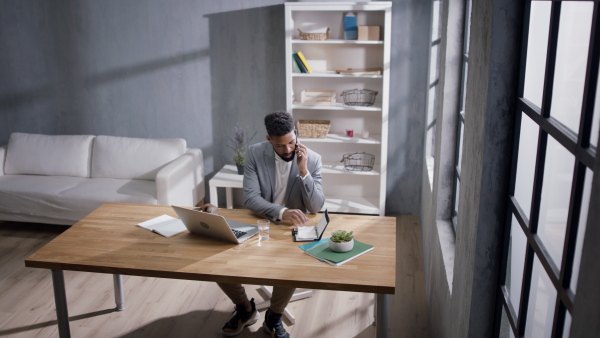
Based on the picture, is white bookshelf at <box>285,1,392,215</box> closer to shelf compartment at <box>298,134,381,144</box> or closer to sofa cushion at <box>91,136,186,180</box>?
shelf compartment at <box>298,134,381,144</box>

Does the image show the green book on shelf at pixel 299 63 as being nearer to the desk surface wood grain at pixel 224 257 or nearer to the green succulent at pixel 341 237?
the desk surface wood grain at pixel 224 257

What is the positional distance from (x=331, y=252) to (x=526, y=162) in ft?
3.96

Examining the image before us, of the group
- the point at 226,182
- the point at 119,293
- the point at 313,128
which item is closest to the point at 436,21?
the point at 313,128

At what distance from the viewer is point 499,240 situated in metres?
1.78

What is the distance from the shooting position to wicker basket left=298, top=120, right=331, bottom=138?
503cm

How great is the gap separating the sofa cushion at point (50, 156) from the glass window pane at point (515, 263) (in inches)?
171

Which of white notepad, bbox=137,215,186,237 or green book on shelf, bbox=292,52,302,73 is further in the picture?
green book on shelf, bbox=292,52,302,73

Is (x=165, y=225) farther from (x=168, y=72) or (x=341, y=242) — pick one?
(x=168, y=72)

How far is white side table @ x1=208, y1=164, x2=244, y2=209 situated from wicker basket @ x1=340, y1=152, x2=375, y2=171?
95 cm

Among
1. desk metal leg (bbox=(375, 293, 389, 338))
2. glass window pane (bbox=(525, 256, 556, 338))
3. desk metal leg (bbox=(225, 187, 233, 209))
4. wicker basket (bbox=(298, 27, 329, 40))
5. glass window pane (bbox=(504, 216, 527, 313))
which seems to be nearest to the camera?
glass window pane (bbox=(525, 256, 556, 338))

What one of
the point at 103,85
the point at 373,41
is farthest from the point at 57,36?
the point at 373,41

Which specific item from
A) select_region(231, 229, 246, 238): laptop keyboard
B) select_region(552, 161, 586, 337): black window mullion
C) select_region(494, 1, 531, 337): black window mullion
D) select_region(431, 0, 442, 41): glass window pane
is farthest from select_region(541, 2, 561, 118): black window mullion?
select_region(431, 0, 442, 41): glass window pane

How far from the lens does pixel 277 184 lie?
3391 mm

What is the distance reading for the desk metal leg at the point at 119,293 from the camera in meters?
3.58
